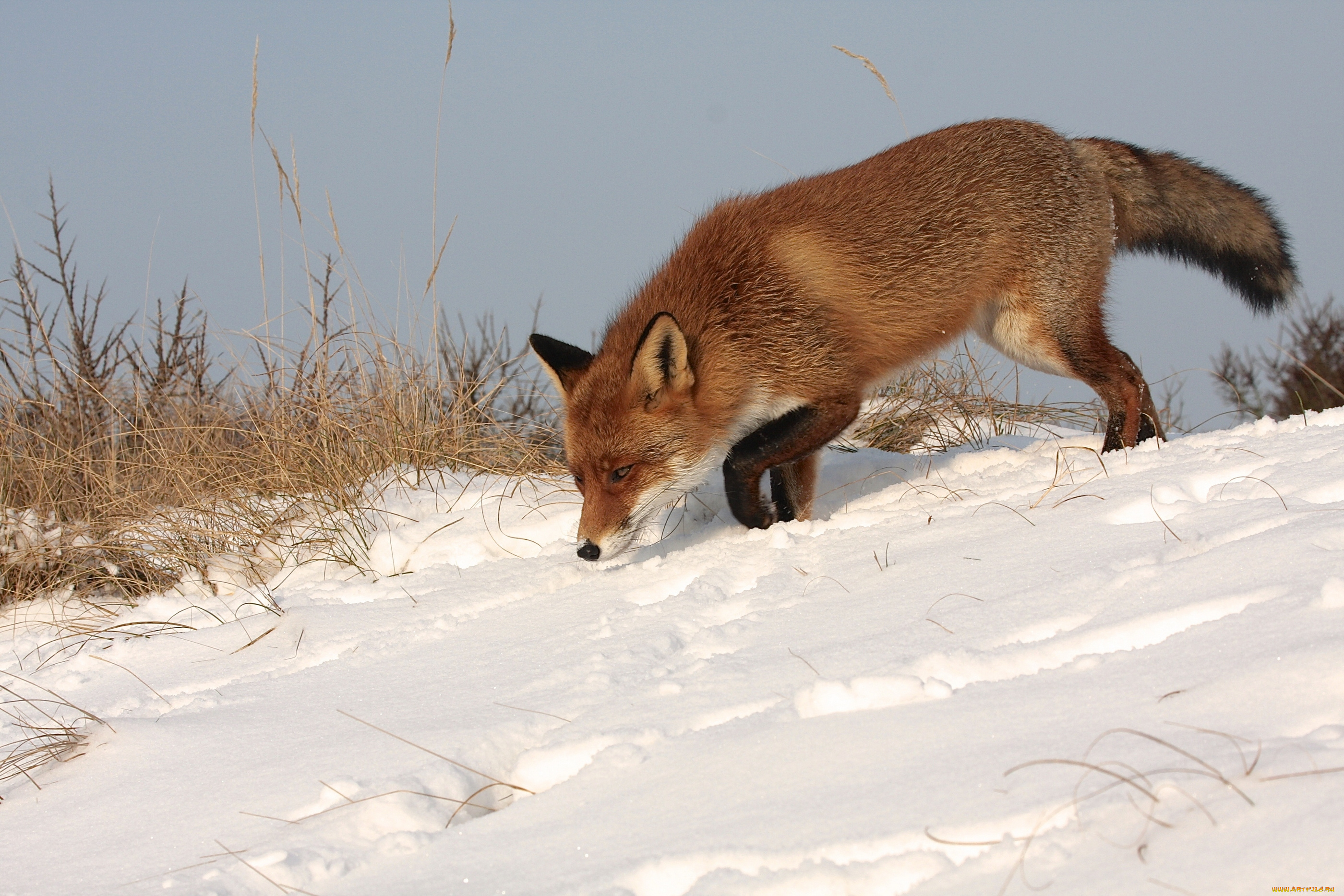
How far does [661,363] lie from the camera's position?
405cm

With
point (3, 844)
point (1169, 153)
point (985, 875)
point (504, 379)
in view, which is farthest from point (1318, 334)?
point (3, 844)

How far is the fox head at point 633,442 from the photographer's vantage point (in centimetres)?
406

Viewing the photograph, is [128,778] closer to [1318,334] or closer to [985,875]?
[985,875]

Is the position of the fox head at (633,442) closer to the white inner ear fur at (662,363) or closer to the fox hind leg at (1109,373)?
the white inner ear fur at (662,363)

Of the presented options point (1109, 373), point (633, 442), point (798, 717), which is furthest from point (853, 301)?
point (798, 717)

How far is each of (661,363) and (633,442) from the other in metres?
0.37

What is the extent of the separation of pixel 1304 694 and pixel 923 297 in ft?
10.4

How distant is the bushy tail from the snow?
176cm

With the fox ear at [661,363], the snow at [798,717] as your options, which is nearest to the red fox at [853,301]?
the fox ear at [661,363]

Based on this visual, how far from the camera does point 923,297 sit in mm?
4676

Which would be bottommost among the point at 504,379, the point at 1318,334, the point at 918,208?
the point at 1318,334

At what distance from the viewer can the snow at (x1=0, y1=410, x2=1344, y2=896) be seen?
1577mm

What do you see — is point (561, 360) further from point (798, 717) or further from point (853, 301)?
point (798, 717)

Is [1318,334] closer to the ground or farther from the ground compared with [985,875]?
closer to the ground
